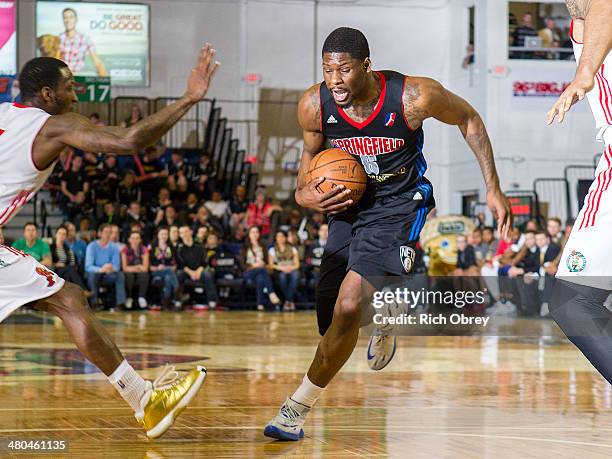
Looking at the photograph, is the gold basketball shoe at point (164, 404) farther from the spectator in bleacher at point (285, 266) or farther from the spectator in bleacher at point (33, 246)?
the spectator in bleacher at point (285, 266)

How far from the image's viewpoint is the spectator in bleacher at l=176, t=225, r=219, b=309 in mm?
15734

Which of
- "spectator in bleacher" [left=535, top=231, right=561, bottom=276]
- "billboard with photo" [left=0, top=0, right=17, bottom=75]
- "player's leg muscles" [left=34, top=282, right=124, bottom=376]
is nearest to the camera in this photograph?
"player's leg muscles" [left=34, top=282, right=124, bottom=376]

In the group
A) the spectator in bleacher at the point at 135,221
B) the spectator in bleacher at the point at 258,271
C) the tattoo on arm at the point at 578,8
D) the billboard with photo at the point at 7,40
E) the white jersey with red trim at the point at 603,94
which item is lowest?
the spectator in bleacher at the point at 258,271

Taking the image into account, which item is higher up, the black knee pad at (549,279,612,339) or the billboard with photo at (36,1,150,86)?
the billboard with photo at (36,1,150,86)

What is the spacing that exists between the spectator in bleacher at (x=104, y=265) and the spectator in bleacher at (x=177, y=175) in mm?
3673

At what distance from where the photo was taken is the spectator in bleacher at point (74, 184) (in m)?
17.9

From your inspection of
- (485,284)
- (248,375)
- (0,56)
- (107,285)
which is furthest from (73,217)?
(248,375)

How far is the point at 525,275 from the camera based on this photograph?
576 inches

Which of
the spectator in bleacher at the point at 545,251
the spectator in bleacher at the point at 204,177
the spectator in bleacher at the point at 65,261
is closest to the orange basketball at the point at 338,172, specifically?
the spectator in bleacher at the point at 545,251

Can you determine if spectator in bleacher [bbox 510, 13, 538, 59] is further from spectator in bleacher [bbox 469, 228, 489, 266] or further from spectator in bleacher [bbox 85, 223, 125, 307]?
spectator in bleacher [bbox 85, 223, 125, 307]

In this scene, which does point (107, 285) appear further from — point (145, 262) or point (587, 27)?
point (587, 27)

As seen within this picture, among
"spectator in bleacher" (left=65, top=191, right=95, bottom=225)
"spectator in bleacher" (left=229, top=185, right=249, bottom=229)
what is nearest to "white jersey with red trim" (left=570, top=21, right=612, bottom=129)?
"spectator in bleacher" (left=229, top=185, right=249, bottom=229)

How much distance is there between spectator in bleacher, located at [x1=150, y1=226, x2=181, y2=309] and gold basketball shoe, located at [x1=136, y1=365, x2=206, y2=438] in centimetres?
1069

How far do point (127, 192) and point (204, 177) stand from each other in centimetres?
157
